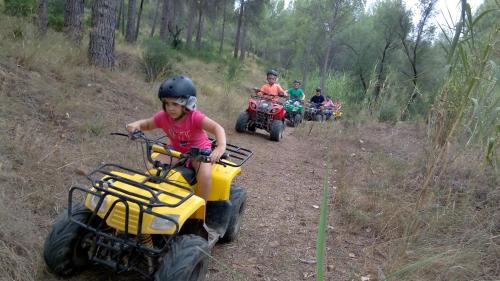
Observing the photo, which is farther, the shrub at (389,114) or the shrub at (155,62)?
the shrub at (389,114)

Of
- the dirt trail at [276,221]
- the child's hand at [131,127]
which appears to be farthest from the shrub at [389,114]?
the child's hand at [131,127]

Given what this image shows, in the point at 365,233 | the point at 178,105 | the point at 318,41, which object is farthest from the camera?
the point at 318,41

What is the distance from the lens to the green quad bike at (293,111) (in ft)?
43.2

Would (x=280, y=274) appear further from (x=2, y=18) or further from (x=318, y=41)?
(x=318, y=41)

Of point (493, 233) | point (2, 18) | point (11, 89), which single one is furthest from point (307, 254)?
Result: point (2, 18)

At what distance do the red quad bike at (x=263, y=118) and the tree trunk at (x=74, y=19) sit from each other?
3.77 metres

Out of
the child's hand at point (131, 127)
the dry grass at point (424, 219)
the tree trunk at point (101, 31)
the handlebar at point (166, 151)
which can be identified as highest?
the tree trunk at point (101, 31)

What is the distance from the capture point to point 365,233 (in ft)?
14.4

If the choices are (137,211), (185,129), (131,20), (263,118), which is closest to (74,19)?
(263,118)

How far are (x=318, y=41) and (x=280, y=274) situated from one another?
3238 cm

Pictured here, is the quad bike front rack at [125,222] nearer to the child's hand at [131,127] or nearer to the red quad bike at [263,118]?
the child's hand at [131,127]

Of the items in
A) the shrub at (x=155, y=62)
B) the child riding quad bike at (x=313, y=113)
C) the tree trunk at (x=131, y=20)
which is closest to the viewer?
the shrub at (x=155, y=62)

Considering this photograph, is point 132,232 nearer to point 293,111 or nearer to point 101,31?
point 101,31

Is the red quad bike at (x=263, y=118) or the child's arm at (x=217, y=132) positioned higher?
the child's arm at (x=217, y=132)
